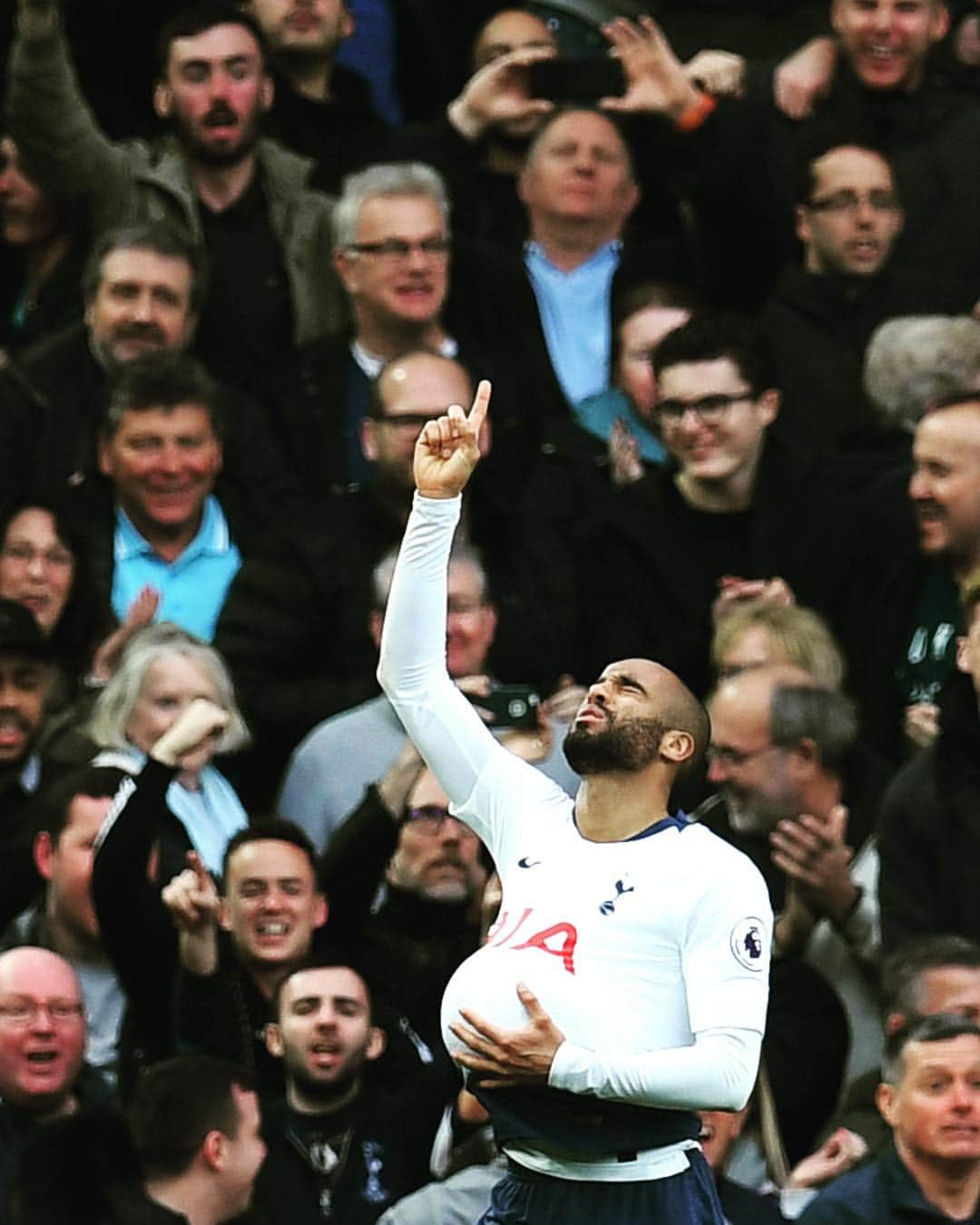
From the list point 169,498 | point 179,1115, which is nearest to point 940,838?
point 179,1115

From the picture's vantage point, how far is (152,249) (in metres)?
10.6

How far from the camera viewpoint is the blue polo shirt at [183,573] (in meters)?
10.1

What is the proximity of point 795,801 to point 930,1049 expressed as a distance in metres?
1.28

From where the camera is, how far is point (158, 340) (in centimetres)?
1067

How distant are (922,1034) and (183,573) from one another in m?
3.11

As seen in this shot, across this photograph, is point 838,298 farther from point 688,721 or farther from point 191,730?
point 688,721

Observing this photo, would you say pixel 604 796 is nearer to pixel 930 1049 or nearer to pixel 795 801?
pixel 930 1049

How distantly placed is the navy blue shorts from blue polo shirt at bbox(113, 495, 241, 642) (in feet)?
11.9

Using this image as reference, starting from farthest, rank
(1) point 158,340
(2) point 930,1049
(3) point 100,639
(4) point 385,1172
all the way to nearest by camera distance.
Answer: (1) point 158,340, (3) point 100,639, (4) point 385,1172, (2) point 930,1049

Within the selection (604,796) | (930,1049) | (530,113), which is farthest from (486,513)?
(604,796)

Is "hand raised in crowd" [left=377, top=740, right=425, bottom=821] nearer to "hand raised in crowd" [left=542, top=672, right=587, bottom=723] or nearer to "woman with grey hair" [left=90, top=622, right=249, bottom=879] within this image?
"hand raised in crowd" [left=542, top=672, right=587, bottom=723]

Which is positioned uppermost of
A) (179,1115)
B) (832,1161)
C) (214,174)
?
(214,174)

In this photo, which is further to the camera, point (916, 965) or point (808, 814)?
point (808, 814)

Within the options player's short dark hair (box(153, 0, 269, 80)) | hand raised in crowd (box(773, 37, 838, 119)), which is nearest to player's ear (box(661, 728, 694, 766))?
player's short dark hair (box(153, 0, 269, 80))
